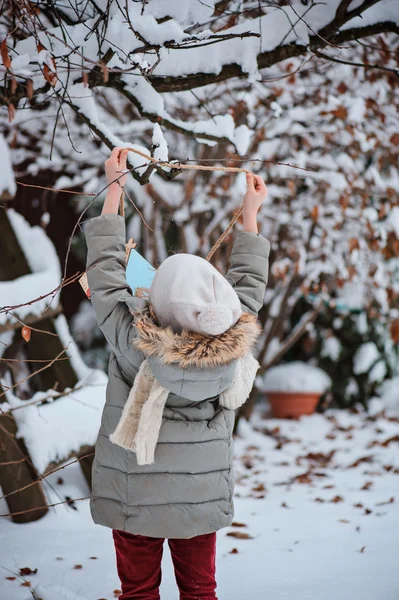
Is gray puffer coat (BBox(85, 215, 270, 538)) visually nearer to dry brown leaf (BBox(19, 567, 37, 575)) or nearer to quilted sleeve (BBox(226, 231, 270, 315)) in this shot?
quilted sleeve (BBox(226, 231, 270, 315))

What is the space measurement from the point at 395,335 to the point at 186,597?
3418 mm

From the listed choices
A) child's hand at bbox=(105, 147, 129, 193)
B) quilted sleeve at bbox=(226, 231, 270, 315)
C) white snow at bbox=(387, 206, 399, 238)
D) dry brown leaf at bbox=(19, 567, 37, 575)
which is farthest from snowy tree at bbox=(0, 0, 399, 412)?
dry brown leaf at bbox=(19, 567, 37, 575)

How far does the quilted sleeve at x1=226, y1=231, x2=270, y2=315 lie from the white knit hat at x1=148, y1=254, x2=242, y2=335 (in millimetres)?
328

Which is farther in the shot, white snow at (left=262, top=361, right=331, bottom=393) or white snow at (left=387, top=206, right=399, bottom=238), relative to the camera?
white snow at (left=262, top=361, right=331, bottom=393)

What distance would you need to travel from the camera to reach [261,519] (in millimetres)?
3473

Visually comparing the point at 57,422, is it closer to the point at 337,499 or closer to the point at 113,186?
the point at 113,186

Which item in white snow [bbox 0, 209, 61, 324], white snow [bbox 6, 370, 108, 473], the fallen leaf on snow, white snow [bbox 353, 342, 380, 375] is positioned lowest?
white snow [bbox 6, 370, 108, 473]

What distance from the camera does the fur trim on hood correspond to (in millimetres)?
1695

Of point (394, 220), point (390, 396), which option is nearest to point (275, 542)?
point (394, 220)

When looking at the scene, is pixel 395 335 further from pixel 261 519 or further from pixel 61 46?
pixel 61 46

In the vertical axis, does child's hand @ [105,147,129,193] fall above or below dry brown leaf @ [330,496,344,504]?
above

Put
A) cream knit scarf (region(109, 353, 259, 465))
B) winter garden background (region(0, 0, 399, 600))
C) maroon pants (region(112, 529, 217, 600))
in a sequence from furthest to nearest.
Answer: winter garden background (region(0, 0, 399, 600)), maroon pants (region(112, 529, 217, 600)), cream knit scarf (region(109, 353, 259, 465))

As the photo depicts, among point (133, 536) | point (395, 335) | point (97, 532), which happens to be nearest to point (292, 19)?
point (133, 536)

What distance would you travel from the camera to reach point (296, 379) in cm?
775
